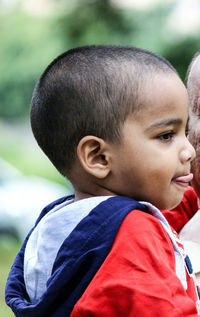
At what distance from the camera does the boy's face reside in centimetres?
151

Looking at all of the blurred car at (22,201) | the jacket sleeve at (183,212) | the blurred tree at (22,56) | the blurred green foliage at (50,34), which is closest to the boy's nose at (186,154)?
the jacket sleeve at (183,212)

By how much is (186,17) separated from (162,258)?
7841mm

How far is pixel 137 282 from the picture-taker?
133cm

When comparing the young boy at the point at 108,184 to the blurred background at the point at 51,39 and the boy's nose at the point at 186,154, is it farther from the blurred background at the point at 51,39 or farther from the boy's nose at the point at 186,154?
the blurred background at the point at 51,39

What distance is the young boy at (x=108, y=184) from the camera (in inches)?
53.9

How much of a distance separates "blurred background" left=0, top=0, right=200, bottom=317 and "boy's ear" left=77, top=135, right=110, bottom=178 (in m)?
6.33

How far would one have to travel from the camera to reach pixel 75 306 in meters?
1.39

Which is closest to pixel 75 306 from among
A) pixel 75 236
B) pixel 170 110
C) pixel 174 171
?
pixel 75 236

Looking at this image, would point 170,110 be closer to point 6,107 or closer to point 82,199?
point 82,199

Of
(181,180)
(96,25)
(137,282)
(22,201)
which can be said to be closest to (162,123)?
(181,180)

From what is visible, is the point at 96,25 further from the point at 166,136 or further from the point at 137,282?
the point at 137,282

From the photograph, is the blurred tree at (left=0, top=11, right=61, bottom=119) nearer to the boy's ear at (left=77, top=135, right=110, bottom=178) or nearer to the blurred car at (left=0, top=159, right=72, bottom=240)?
the blurred car at (left=0, top=159, right=72, bottom=240)

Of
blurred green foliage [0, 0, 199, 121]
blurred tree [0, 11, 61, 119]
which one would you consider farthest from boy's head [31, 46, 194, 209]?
blurred tree [0, 11, 61, 119]

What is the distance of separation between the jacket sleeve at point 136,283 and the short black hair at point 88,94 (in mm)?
285
